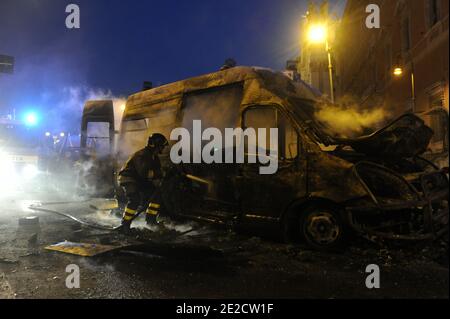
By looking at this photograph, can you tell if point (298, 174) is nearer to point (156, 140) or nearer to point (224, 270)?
point (224, 270)

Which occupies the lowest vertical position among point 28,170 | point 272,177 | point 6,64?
point 272,177

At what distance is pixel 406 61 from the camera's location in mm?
15117

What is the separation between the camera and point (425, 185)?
4250 mm

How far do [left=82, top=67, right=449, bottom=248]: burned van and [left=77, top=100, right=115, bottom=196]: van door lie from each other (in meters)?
5.73

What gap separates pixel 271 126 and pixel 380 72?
56.1 feet

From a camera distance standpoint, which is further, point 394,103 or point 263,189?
point 394,103

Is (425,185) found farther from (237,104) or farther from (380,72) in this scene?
(380,72)

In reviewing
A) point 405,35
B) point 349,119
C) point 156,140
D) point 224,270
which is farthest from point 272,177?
point 405,35

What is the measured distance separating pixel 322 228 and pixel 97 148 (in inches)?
428
